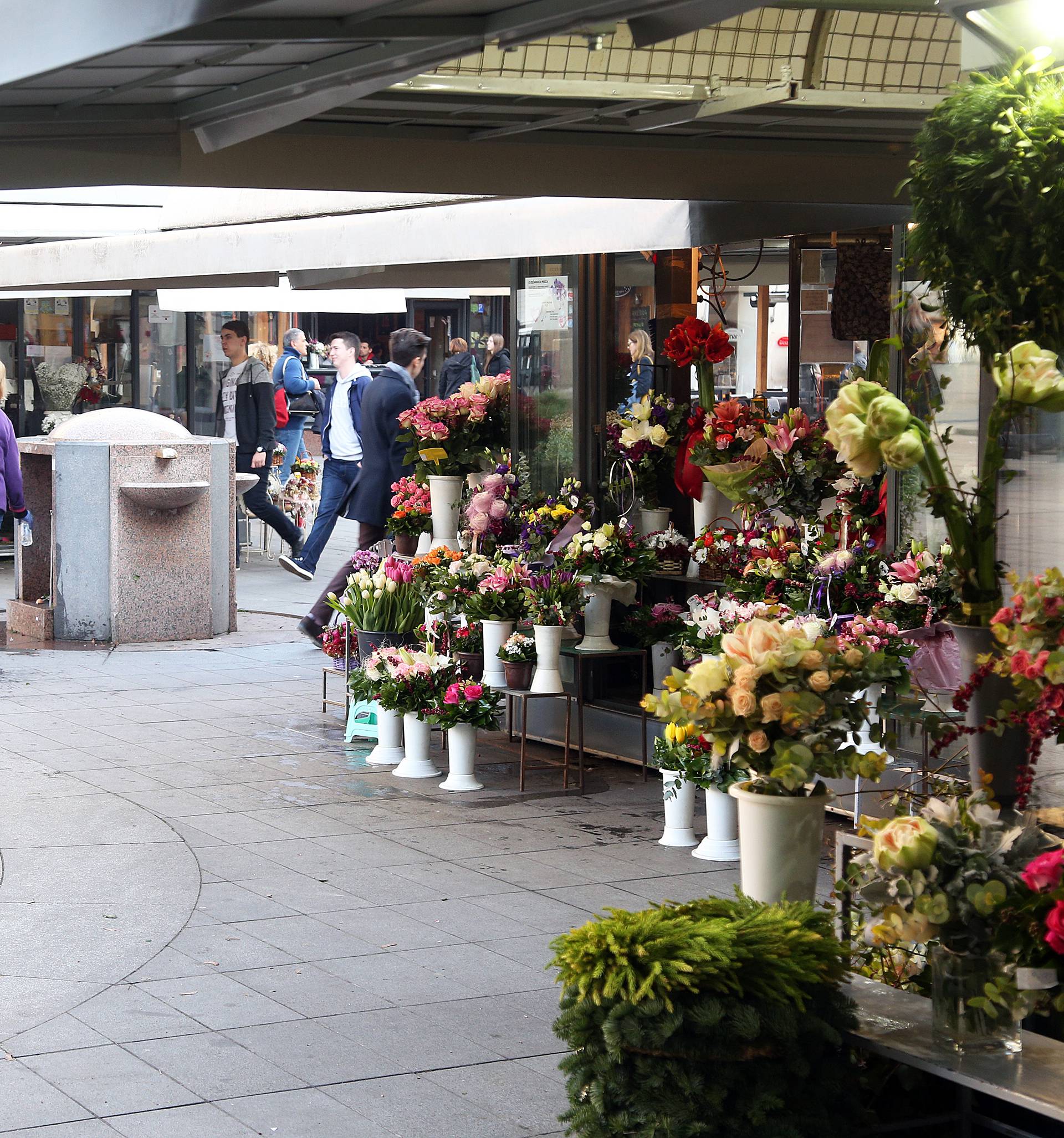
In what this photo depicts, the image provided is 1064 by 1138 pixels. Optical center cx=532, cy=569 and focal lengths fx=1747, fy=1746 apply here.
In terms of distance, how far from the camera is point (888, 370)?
652 cm

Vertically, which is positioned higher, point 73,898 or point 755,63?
point 755,63

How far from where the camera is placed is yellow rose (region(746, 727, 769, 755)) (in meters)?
3.43

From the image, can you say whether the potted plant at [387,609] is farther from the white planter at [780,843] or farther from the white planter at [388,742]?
the white planter at [780,843]

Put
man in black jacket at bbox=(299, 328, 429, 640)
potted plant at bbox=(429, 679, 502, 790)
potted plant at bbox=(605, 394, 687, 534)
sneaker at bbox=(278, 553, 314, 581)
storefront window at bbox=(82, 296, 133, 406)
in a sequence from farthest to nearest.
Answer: storefront window at bbox=(82, 296, 133, 406), sneaker at bbox=(278, 553, 314, 581), man in black jacket at bbox=(299, 328, 429, 640), potted plant at bbox=(605, 394, 687, 534), potted plant at bbox=(429, 679, 502, 790)

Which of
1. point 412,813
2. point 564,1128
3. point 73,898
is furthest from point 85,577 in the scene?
point 564,1128

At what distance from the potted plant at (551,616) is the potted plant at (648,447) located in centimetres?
75

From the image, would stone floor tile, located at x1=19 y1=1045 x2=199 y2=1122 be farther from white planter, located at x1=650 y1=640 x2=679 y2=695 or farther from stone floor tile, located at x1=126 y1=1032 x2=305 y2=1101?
white planter, located at x1=650 y1=640 x2=679 y2=695

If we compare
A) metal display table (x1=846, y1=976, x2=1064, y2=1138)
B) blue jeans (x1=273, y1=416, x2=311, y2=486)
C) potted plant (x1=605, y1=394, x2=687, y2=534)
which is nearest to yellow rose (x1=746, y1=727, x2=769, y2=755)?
metal display table (x1=846, y1=976, x2=1064, y2=1138)

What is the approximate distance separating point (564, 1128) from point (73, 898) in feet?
7.91

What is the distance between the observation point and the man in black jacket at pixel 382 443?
9.65 meters

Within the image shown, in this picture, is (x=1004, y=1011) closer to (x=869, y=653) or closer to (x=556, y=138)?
(x=869, y=653)

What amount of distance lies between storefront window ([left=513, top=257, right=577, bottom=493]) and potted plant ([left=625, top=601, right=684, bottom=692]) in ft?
3.29

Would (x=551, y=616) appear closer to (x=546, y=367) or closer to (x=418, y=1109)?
(x=546, y=367)

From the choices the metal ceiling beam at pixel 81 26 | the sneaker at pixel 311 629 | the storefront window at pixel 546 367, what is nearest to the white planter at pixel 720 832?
the storefront window at pixel 546 367
